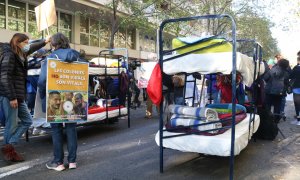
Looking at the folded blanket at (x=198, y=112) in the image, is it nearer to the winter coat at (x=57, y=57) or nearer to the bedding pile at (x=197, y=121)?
the bedding pile at (x=197, y=121)

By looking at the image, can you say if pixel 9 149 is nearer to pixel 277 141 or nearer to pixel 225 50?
pixel 225 50

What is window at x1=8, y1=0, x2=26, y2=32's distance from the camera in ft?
55.6

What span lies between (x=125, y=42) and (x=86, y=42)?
5424mm

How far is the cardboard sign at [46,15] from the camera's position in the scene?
6953 mm

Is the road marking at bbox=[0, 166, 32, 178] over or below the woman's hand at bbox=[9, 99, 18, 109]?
below

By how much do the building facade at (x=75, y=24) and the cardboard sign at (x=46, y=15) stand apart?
20.2 ft

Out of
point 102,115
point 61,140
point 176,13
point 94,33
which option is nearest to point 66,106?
point 61,140

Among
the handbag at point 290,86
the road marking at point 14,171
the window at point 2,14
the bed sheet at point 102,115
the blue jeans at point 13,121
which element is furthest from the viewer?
the window at point 2,14

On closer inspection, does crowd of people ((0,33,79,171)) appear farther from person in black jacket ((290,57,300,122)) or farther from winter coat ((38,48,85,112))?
person in black jacket ((290,57,300,122))

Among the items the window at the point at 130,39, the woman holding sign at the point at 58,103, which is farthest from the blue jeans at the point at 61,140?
the window at the point at 130,39

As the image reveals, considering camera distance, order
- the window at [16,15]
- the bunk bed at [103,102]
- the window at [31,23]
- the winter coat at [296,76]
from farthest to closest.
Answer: the window at [31,23] → the window at [16,15] → the winter coat at [296,76] → the bunk bed at [103,102]

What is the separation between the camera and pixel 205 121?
4801 mm

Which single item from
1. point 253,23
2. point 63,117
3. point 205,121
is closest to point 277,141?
point 205,121

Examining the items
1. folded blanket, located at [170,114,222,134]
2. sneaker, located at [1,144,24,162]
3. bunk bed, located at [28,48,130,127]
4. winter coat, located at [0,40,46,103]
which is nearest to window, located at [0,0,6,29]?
bunk bed, located at [28,48,130,127]
